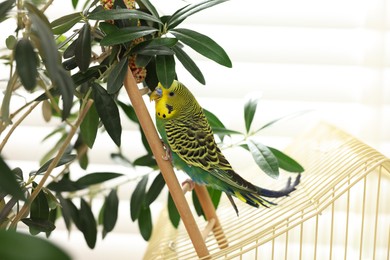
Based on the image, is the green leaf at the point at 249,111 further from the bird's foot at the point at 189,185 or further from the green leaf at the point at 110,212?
the green leaf at the point at 110,212

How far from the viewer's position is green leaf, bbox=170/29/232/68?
101 centimetres

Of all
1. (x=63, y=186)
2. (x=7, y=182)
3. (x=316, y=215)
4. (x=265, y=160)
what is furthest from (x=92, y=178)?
(x=7, y=182)

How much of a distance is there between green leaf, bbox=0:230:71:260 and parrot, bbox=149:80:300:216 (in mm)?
546

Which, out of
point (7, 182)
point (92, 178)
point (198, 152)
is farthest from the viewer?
point (92, 178)

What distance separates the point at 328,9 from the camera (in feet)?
5.40

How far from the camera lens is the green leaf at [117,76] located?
0.95 metres

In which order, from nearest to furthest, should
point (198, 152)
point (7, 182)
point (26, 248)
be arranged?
1. point (26, 248)
2. point (7, 182)
3. point (198, 152)

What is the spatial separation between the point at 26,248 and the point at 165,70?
555 millimetres

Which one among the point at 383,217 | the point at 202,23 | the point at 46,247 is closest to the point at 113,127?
the point at 46,247

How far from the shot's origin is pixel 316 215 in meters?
0.96

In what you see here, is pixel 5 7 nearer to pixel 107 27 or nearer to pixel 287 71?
pixel 107 27

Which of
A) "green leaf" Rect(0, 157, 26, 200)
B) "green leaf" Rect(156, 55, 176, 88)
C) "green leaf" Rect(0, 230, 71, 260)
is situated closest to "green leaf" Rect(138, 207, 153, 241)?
"green leaf" Rect(156, 55, 176, 88)

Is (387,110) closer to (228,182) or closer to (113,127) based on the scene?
(228,182)

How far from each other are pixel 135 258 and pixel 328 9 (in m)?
0.86
